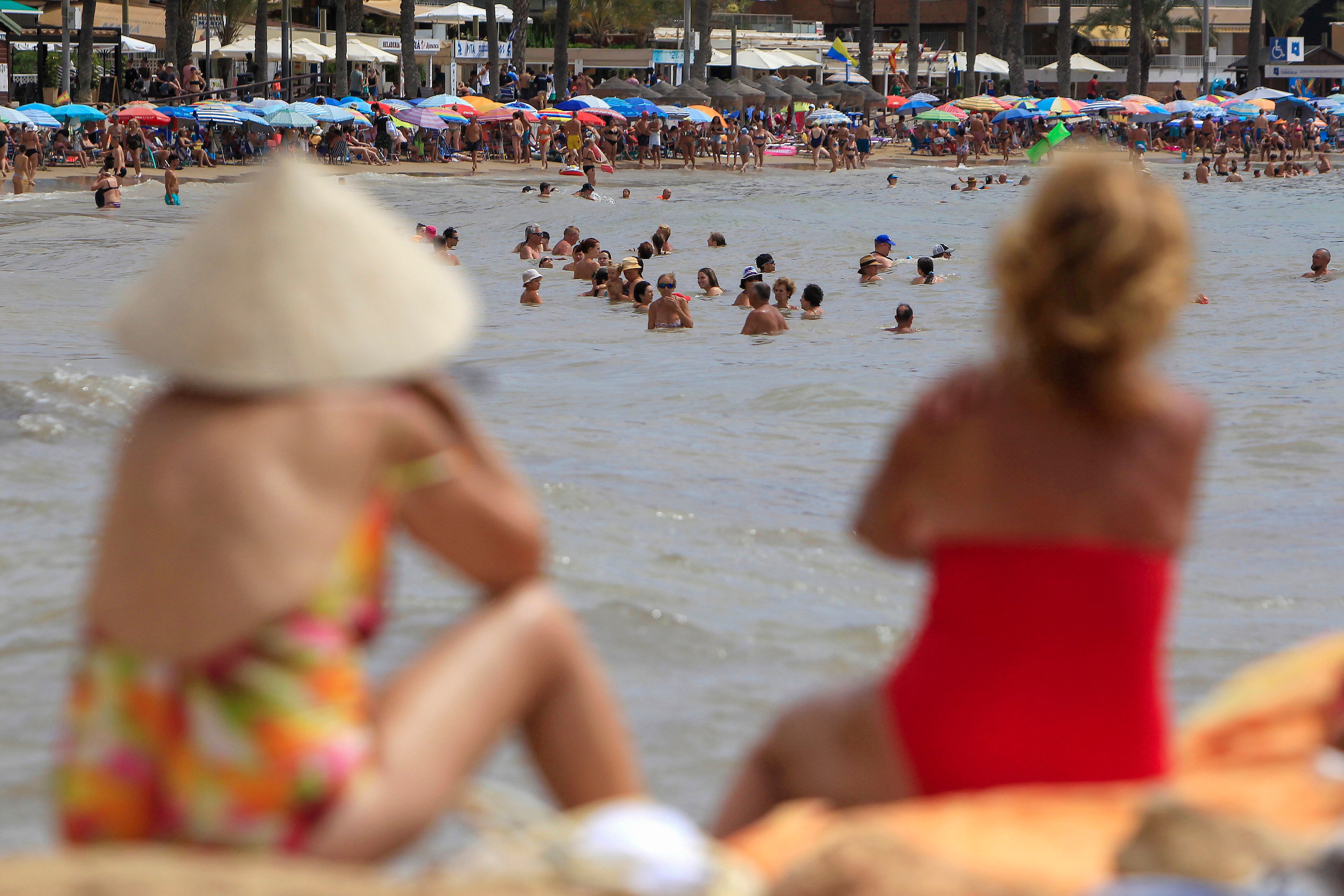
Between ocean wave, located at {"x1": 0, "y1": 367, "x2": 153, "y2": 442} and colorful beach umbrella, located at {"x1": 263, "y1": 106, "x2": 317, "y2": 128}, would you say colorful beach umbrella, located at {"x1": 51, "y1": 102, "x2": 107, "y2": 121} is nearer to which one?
colorful beach umbrella, located at {"x1": 263, "y1": 106, "x2": 317, "y2": 128}

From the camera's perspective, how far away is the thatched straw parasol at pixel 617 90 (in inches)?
1668

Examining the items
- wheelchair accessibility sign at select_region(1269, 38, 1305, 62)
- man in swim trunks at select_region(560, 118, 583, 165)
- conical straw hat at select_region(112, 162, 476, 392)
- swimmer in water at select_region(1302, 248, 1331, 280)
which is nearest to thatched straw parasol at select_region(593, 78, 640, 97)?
man in swim trunks at select_region(560, 118, 583, 165)

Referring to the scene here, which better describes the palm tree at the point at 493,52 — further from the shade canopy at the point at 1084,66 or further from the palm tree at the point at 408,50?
the shade canopy at the point at 1084,66

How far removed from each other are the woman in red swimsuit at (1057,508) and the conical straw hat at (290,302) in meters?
0.74

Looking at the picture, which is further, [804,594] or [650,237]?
[650,237]

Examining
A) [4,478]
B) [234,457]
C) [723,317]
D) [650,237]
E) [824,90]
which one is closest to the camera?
[234,457]

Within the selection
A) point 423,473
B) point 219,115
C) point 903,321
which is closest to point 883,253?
point 903,321

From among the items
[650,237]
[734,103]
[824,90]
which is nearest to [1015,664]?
[650,237]

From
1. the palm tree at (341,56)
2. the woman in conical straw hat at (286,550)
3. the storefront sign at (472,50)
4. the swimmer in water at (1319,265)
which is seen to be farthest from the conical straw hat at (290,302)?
the storefront sign at (472,50)

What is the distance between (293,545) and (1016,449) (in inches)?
39.1

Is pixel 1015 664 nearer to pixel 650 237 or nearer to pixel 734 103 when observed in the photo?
pixel 650 237

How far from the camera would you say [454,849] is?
3.57m

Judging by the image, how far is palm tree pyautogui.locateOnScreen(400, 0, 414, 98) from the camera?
4000cm

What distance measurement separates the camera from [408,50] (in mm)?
40469
